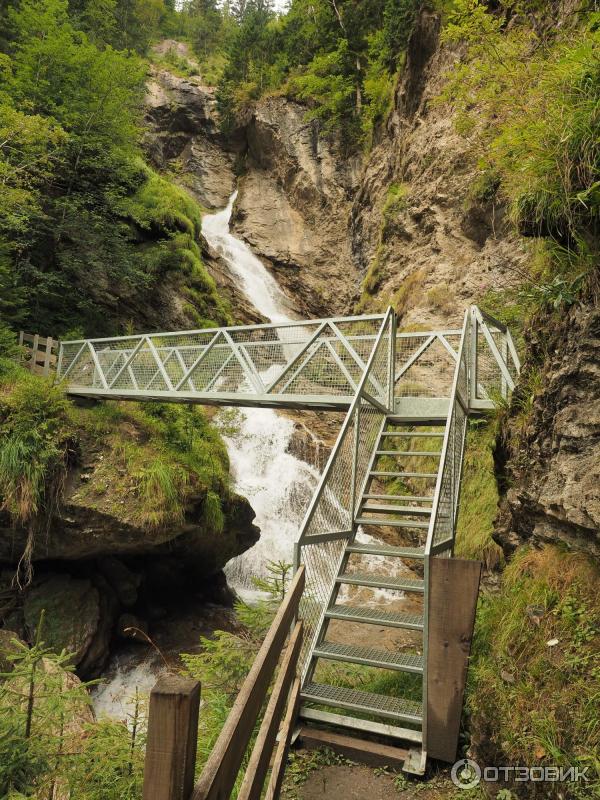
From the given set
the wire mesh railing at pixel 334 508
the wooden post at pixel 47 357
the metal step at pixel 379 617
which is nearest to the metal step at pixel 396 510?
the wire mesh railing at pixel 334 508

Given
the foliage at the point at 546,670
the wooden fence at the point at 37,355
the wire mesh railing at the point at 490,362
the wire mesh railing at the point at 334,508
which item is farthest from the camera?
the wooden fence at the point at 37,355

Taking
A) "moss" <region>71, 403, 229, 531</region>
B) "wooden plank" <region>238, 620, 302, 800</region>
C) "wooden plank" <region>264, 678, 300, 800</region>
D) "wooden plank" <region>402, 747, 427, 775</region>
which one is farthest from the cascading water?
"wooden plank" <region>238, 620, 302, 800</region>

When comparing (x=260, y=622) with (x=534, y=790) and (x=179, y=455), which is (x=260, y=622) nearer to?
(x=534, y=790)

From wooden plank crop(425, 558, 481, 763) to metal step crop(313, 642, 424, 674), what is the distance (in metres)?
0.23

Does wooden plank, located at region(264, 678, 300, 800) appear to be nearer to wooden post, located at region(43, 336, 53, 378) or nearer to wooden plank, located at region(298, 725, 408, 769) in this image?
wooden plank, located at region(298, 725, 408, 769)

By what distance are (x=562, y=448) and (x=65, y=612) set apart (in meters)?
7.82

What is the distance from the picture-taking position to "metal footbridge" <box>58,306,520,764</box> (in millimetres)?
3830

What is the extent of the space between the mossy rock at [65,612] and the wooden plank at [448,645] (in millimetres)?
6066

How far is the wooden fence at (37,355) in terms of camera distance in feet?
35.0

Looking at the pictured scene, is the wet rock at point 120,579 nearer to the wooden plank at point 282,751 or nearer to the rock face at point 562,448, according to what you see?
the wooden plank at point 282,751

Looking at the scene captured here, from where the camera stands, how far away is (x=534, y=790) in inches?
104

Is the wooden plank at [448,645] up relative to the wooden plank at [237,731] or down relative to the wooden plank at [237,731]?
down

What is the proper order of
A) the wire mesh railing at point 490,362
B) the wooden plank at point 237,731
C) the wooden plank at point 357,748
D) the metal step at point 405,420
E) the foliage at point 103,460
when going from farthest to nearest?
the foliage at point 103,460, the wire mesh railing at point 490,362, the metal step at point 405,420, the wooden plank at point 357,748, the wooden plank at point 237,731

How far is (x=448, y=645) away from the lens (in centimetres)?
328
